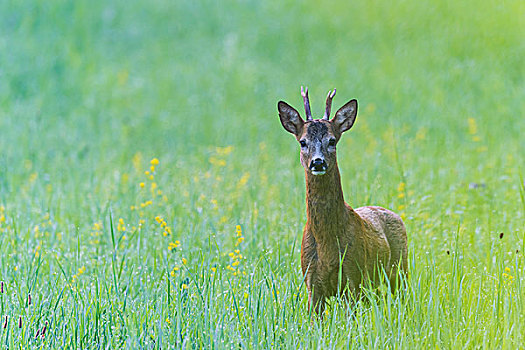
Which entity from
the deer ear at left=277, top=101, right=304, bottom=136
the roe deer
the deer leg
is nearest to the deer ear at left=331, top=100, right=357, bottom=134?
the roe deer

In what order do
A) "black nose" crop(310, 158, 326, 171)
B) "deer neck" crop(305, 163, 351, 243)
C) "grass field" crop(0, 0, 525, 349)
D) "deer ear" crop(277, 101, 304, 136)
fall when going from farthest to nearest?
1. "deer ear" crop(277, 101, 304, 136)
2. "deer neck" crop(305, 163, 351, 243)
3. "grass field" crop(0, 0, 525, 349)
4. "black nose" crop(310, 158, 326, 171)

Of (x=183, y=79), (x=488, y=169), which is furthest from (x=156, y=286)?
(x=183, y=79)

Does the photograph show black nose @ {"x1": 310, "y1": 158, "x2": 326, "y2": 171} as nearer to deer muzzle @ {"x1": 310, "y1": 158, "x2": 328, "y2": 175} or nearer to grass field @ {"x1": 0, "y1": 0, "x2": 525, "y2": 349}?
deer muzzle @ {"x1": 310, "y1": 158, "x2": 328, "y2": 175}

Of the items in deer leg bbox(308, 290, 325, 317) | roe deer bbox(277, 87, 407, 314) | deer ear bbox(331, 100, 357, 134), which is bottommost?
deer leg bbox(308, 290, 325, 317)

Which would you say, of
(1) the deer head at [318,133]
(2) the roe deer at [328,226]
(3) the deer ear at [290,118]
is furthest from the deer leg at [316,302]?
(3) the deer ear at [290,118]

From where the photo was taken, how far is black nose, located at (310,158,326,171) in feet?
13.7

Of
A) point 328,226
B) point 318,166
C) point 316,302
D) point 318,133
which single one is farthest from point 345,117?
point 316,302

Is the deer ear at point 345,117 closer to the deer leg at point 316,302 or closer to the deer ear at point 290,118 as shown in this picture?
the deer ear at point 290,118

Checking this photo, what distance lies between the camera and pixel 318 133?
14.2ft

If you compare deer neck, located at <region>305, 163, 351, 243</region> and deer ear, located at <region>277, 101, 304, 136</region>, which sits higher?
deer ear, located at <region>277, 101, 304, 136</region>

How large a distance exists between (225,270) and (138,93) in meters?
8.87

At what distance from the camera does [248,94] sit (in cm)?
1371

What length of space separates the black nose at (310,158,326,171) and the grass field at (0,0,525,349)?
2.28 feet

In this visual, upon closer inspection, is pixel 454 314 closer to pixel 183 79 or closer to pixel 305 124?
pixel 305 124
